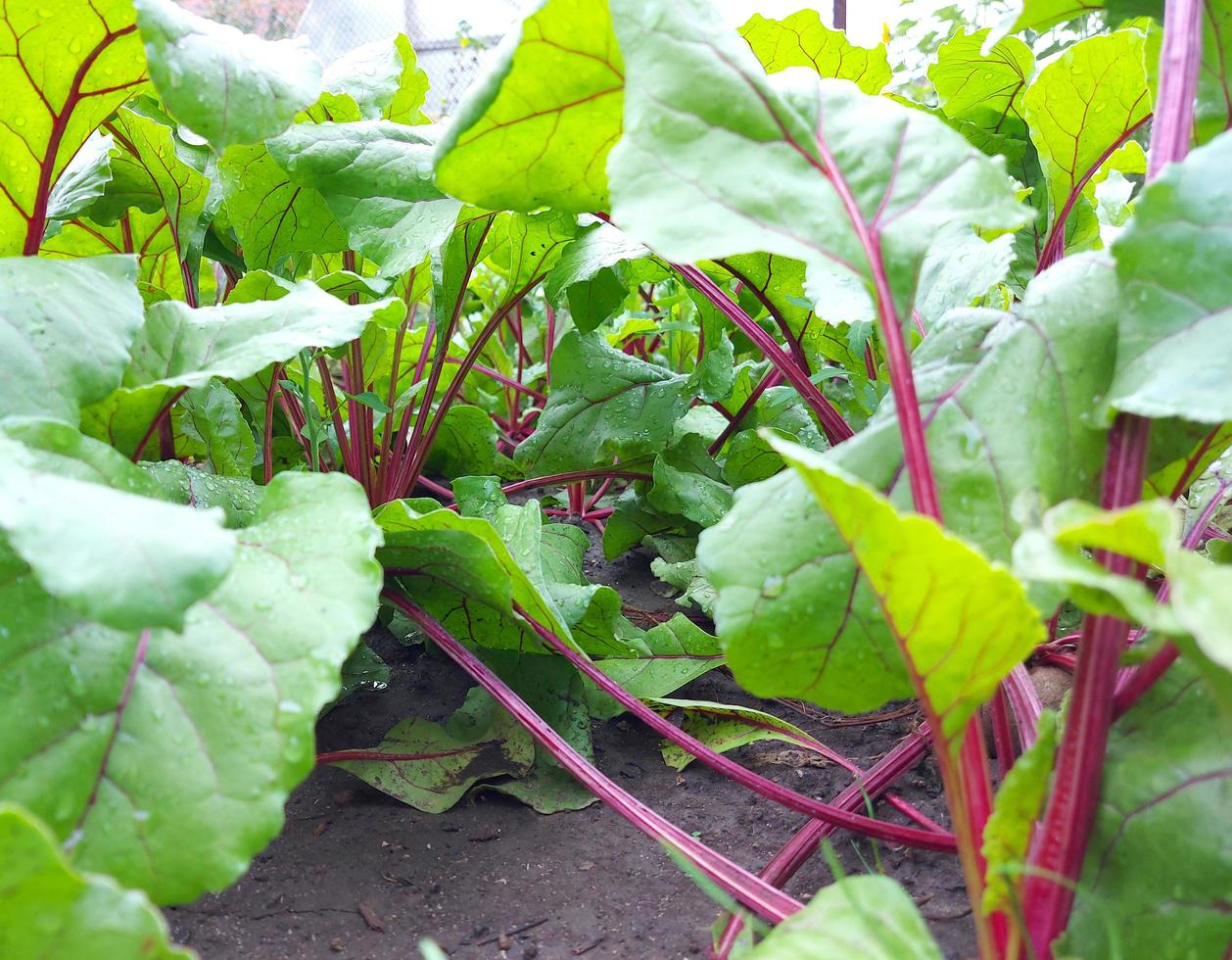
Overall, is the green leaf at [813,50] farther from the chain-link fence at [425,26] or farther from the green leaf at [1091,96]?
the chain-link fence at [425,26]

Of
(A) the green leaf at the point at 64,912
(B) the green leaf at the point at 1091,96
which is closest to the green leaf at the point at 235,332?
(A) the green leaf at the point at 64,912

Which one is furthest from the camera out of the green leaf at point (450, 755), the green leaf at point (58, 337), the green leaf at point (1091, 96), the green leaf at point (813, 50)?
the green leaf at point (813, 50)

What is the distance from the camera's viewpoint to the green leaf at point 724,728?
39.9 inches

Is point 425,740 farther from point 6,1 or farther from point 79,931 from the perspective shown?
point 6,1

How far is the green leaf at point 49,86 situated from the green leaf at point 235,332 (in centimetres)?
20

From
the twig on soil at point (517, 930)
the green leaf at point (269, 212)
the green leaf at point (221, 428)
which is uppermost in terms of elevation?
the green leaf at point (269, 212)

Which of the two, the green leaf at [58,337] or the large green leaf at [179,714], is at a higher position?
the green leaf at [58,337]

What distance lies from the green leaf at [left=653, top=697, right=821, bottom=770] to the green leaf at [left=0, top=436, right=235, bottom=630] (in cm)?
63

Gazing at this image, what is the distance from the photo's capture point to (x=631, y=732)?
1.13 m

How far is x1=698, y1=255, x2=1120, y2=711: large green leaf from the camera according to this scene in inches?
24.6

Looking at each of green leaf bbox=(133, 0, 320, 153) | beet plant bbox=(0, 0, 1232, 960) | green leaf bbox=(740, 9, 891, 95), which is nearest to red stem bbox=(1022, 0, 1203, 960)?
beet plant bbox=(0, 0, 1232, 960)

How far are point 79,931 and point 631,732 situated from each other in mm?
751

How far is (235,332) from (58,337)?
14cm

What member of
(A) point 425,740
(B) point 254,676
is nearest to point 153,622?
(B) point 254,676
